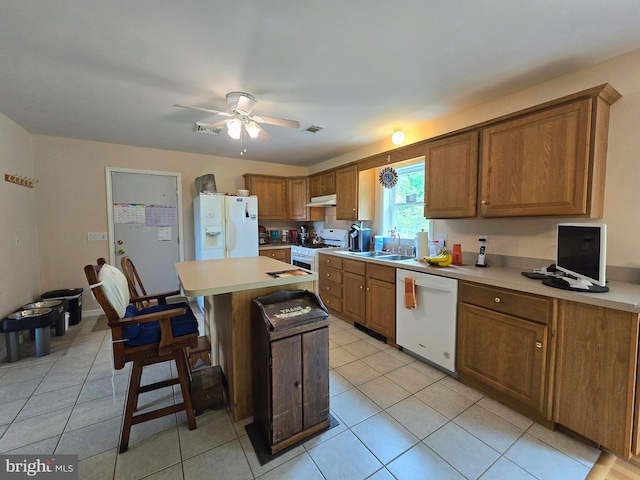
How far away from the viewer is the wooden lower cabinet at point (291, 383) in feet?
4.79

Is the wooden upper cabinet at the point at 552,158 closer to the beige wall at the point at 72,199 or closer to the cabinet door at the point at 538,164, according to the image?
the cabinet door at the point at 538,164

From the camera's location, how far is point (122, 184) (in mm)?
3713

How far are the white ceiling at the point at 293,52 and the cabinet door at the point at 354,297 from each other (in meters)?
1.85

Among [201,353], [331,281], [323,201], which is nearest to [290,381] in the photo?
[201,353]

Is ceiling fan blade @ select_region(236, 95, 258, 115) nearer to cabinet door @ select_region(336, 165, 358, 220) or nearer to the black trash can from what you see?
cabinet door @ select_region(336, 165, 358, 220)

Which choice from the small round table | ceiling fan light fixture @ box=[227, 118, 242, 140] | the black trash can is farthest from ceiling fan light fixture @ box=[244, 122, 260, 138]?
the black trash can

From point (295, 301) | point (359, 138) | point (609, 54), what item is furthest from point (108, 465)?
point (609, 54)

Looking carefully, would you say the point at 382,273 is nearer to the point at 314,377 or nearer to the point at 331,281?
the point at 331,281

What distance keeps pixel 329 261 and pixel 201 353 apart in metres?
1.89

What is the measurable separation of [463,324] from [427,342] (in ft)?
1.34

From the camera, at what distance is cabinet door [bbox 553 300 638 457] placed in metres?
1.36

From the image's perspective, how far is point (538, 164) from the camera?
1.87 meters

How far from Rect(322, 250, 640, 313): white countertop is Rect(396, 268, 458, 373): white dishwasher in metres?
0.07

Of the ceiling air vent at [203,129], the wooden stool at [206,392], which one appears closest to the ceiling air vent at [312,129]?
the ceiling air vent at [203,129]
